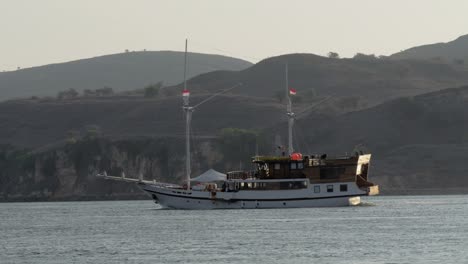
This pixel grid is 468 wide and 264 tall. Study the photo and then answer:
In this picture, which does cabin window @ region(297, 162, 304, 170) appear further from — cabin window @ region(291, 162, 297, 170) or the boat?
cabin window @ region(291, 162, 297, 170)

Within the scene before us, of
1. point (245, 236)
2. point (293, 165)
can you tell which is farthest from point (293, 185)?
point (245, 236)

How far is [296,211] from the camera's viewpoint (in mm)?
123188

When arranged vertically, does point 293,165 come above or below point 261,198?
above

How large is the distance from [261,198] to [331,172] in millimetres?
7106

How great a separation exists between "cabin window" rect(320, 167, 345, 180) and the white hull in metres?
0.88

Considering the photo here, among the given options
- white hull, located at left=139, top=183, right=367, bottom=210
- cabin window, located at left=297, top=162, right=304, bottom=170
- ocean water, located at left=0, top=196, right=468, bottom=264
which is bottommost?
ocean water, located at left=0, top=196, right=468, bottom=264

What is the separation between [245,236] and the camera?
91625 millimetres

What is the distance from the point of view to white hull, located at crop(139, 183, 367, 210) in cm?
12762

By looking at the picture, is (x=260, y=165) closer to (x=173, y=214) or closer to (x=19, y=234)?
(x=173, y=214)

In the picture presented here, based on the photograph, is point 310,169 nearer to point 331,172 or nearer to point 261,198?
point 331,172

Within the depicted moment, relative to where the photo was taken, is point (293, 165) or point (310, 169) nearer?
point (310, 169)

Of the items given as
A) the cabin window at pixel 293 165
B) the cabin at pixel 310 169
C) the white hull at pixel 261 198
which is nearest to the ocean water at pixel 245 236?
the white hull at pixel 261 198

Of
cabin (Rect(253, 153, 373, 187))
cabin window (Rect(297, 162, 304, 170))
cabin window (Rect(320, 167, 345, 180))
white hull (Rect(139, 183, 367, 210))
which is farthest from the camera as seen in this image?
cabin window (Rect(297, 162, 304, 170))

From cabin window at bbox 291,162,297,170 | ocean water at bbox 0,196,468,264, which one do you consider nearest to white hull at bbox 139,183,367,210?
Answer: ocean water at bbox 0,196,468,264
